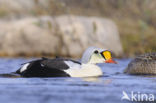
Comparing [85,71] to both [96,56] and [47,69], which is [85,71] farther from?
[47,69]

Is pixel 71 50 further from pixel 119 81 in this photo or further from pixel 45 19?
pixel 119 81

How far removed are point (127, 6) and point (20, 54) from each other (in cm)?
851

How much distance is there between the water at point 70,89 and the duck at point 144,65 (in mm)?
1106

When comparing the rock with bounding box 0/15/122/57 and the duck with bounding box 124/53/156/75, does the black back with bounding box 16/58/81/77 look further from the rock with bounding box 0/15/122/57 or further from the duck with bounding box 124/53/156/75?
the rock with bounding box 0/15/122/57

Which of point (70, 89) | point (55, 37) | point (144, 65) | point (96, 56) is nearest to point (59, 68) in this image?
point (96, 56)

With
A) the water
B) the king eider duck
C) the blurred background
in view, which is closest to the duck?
the water

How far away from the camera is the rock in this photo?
62.1 ft

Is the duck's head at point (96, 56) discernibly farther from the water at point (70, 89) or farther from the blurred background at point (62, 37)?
the blurred background at point (62, 37)

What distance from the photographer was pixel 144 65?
36.5ft

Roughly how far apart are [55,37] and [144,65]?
8.56 metres

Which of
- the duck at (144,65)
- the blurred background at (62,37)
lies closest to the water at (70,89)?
the duck at (144,65)

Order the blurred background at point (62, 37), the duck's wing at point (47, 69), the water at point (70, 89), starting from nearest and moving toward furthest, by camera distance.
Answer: the water at point (70, 89)
the duck's wing at point (47, 69)
the blurred background at point (62, 37)

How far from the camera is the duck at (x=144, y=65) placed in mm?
10992

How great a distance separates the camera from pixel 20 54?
63.3 ft
